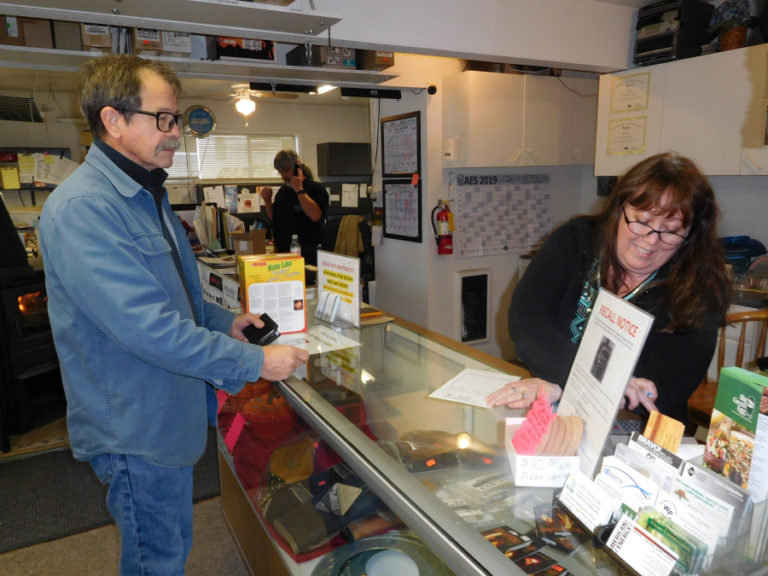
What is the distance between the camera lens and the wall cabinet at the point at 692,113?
2.95m

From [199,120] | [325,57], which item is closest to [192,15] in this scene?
[325,57]

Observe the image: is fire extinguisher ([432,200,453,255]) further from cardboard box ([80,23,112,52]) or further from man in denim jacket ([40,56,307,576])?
man in denim jacket ([40,56,307,576])

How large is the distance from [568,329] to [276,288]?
3.36 ft

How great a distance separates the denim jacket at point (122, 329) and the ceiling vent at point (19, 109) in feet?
22.8

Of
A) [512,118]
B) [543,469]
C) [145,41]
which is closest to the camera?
[543,469]

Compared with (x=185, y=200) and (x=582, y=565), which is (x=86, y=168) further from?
(x=185, y=200)

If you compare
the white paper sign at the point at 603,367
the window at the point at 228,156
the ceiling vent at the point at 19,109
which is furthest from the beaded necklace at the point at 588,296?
the ceiling vent at the point at 19,109

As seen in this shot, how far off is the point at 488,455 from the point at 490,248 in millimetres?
3454

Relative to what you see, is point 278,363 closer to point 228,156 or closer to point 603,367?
point 603,367

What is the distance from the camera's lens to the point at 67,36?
258 cm

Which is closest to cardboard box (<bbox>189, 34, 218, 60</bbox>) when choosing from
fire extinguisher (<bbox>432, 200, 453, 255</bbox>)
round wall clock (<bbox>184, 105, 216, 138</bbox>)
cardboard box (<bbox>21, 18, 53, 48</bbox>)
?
cardboard box (<bbox>21, 18, 53, 48</bbox>)

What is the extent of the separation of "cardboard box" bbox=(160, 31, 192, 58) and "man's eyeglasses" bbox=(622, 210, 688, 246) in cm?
235

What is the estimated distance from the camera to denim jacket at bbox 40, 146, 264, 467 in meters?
1.17

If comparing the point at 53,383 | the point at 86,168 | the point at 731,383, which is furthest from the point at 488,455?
the point at 53,383
